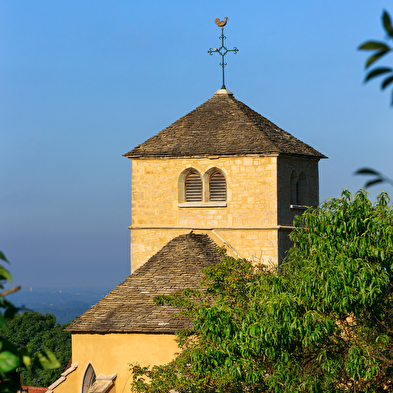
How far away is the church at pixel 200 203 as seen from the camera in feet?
58.4

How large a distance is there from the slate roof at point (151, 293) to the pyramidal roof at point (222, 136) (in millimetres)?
3387

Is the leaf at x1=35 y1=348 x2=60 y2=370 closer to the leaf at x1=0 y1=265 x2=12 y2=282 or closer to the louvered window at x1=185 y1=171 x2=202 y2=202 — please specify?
the leaf at x1=0 y1=265 x2=12 y2=282

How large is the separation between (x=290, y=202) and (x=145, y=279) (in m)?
6.36

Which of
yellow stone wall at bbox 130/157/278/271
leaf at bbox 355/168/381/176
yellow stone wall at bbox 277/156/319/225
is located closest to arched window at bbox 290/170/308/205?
yellow stone wall at bbox 277/156/319/225

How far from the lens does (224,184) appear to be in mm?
21188

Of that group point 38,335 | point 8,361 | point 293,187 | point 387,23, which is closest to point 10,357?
point 8,361

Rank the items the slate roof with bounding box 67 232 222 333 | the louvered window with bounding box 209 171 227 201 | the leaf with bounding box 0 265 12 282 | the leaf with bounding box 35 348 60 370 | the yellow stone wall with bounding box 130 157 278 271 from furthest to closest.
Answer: the louvered window with bounding box 209 171 227 201
the yellow stone wall with bounding box 130 157 278 271
the slate roof with bounding box 67 232 222 333
the leaf with bounding box 35 348 60 370
the leaf with bounding box 0 265 12 282

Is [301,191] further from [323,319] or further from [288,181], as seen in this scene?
[323,319]

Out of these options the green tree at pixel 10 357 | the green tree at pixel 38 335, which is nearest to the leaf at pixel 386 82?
the green tree at pixel 10 357

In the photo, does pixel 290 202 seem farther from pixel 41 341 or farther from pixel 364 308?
pixel 41 341

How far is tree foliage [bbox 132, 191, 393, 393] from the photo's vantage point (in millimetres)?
9297

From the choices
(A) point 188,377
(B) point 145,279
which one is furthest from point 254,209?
(A) point 188,377

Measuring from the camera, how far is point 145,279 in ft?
61.0

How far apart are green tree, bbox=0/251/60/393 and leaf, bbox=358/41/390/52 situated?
6.82 ft
